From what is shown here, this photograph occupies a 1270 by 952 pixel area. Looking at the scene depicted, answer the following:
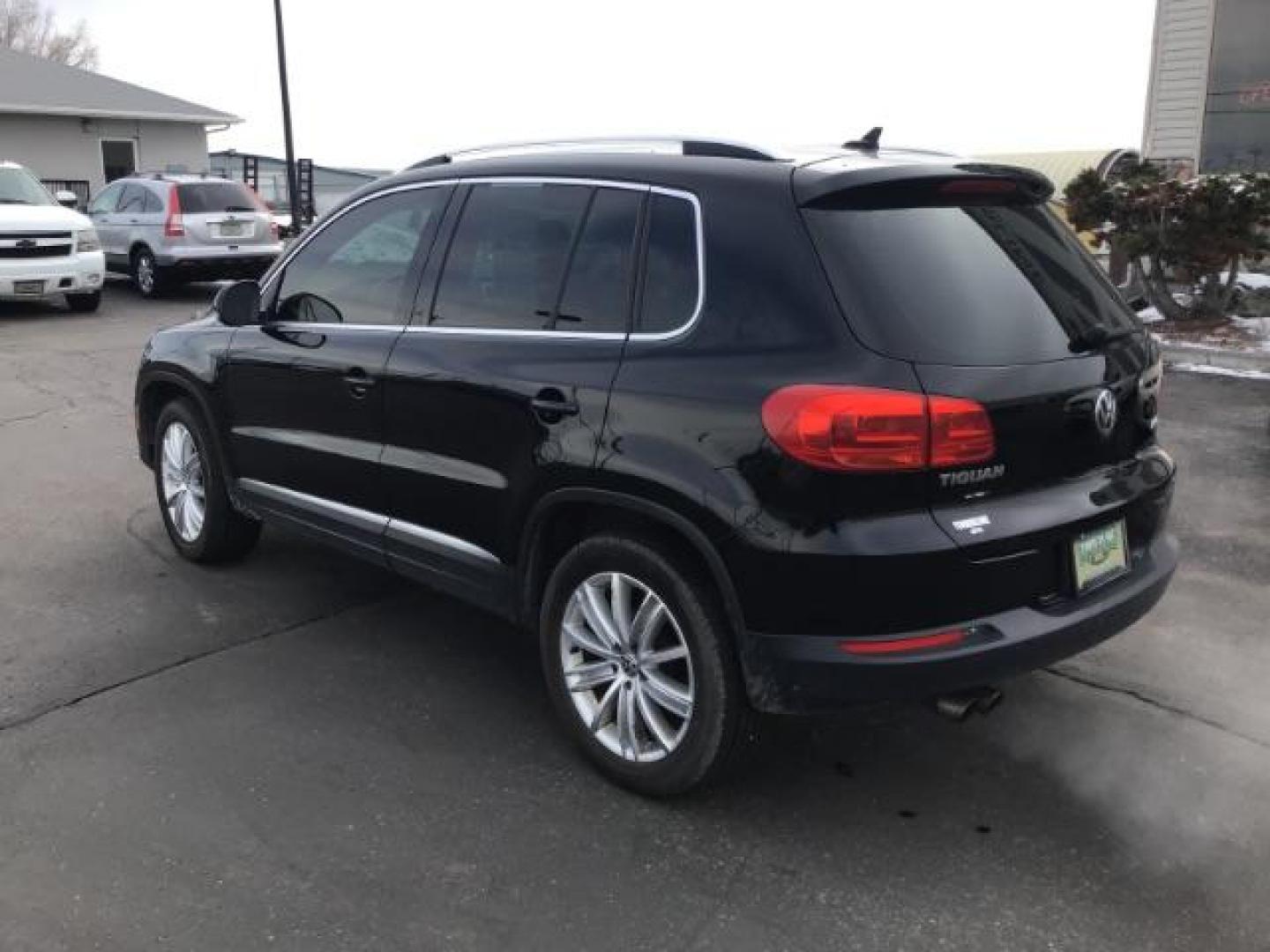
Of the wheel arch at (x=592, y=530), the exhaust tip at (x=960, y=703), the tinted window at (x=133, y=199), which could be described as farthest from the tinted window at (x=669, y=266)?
the tinted window at (x=133, y=199)

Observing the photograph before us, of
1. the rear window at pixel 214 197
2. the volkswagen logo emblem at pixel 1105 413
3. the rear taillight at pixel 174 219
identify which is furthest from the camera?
the rear window at pixel 214 197

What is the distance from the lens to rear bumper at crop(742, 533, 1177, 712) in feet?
9.33

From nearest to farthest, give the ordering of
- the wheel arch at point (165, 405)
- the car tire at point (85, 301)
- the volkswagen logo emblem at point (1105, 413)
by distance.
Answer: the volkswagen logo emblem at point (1105, 413) → the wheel arch at point (165, 405) → the car tire at point (85, 301)

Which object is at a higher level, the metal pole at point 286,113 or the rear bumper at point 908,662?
the metal pole at point 286,113

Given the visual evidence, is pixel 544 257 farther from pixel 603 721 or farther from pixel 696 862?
pixel 696 862

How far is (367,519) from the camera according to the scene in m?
4.13

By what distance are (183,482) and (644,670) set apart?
9.59 ft

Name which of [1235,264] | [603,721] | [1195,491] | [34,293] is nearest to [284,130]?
[34,293]

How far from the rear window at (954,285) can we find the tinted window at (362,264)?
1638mm

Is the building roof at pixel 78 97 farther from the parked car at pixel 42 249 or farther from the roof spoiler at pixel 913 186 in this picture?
the roof spoiler at pixel 913 186

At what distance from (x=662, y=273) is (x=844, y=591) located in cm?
103

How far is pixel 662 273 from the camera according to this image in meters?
3.23

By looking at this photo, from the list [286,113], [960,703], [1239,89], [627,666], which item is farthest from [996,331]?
[286,113]

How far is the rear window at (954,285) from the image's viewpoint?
288 centimetres
